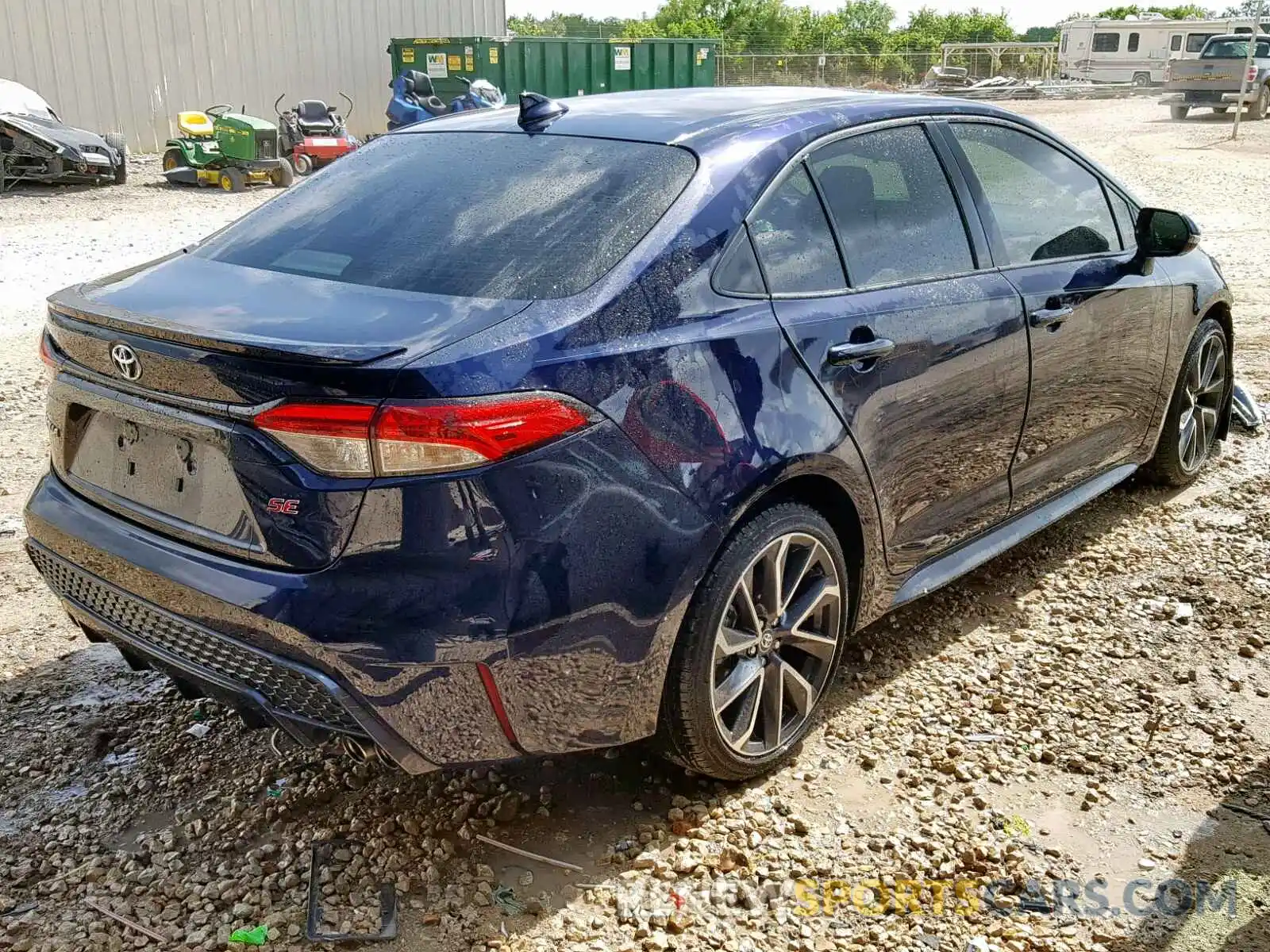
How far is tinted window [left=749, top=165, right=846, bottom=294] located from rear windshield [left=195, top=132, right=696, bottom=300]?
0.24m

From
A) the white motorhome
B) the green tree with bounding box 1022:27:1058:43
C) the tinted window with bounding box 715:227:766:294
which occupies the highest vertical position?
the green tree with bounding box 1022:27:1058:43

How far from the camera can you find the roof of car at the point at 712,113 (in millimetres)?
3090

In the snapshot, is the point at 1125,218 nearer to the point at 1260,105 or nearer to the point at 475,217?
the point at 475,217

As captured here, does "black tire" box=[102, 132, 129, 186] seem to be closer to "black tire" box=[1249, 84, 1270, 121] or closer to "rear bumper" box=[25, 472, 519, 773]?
"rear bumper" box=[25, 472, 519, 773]

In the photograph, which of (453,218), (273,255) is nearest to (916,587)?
(453,218)

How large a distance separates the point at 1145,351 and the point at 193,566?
11.4ft

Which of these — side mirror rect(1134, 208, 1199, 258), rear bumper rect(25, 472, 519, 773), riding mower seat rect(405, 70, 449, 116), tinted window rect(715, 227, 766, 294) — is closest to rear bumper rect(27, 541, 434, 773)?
rear bumper rect(25, 472, 519, 773)

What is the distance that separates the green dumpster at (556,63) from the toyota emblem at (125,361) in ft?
69.5

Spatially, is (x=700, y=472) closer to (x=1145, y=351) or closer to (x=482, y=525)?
(x=482, y=525)

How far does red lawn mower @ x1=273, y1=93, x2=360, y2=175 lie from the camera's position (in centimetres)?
1842

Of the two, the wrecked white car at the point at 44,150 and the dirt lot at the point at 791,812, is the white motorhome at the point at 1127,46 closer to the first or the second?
the wrecked white car at the point at 44,150

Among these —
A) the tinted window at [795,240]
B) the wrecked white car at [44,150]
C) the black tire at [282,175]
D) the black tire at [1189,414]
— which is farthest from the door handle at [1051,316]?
the wrecked white car at [44,150]

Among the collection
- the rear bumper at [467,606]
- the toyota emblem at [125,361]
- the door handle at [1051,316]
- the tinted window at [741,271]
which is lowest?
the rear bumper at [467,606]

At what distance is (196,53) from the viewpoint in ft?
74.2
